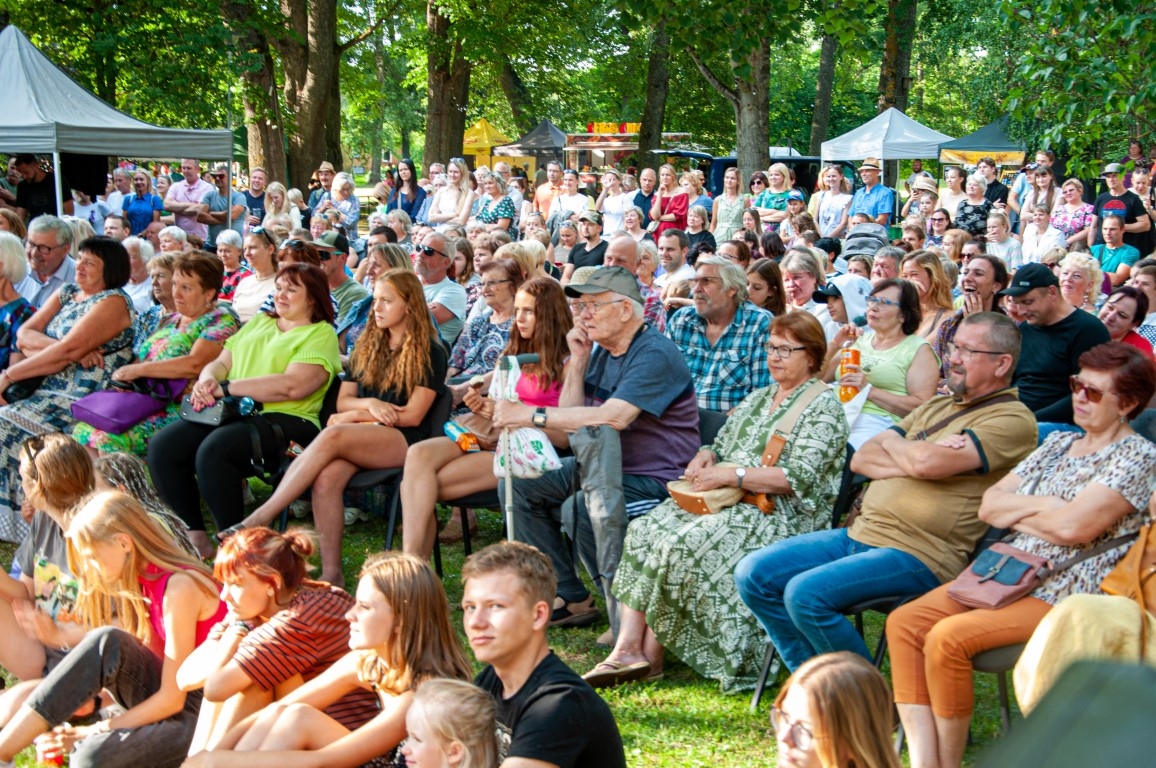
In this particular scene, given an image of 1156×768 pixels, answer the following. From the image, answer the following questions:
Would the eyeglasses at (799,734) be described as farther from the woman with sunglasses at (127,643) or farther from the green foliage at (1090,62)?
the green foliage at (1090,62)

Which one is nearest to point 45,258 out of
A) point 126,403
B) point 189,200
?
point 126,403

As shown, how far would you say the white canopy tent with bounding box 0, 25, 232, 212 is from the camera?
1136 cm

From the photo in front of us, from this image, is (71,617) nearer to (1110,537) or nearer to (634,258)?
(1110,537)

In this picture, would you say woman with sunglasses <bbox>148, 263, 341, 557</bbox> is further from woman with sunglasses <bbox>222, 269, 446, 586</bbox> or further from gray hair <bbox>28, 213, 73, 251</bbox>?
gray hair <bbox>28, 213, 73, 251</bbox>

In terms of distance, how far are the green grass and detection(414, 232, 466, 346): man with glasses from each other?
279cm

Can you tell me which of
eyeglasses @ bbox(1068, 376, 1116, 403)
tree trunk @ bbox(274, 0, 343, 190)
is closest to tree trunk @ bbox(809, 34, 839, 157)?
tree trunk @ bbox(274, 0, 343, 190)

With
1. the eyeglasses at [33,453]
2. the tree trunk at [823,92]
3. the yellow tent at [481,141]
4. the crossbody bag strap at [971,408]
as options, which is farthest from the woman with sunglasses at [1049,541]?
the yellow tent at [481,141]

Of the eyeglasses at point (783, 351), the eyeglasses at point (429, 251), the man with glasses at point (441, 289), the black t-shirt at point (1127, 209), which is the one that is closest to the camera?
the eyeglasses at point (783, 351)

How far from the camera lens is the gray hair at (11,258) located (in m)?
6.84

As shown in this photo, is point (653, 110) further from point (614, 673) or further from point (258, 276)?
point (614, 673)

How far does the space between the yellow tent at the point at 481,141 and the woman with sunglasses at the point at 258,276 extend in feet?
106

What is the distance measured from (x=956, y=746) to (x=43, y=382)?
5038mm

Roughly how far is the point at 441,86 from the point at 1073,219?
606 inches

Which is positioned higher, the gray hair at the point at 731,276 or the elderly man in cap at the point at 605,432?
the gray hair at the point at 731,276
